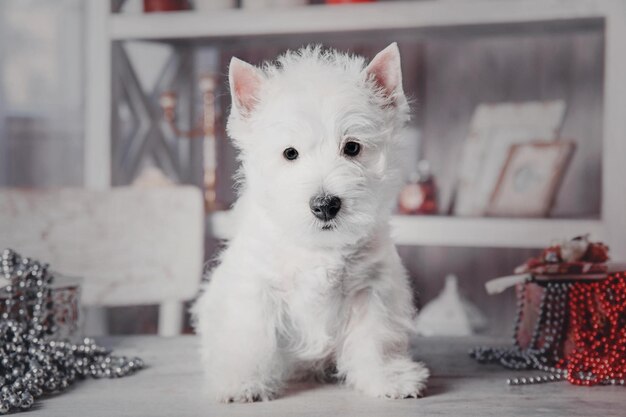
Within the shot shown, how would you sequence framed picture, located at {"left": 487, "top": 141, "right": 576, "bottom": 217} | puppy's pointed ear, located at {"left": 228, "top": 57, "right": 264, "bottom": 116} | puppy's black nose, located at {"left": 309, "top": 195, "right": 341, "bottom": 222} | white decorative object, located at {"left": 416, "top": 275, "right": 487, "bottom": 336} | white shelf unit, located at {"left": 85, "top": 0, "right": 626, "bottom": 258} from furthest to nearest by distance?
white decorative object, located at {"left": 416, "top": 275, "right": 487, "bottom": 336} → framed picture, located at {"left": 487, "top": 141, "right": 576, "bottom": 217} → white shelf unit, located at {"left": 85, "top": 0, "right": 626, "bottom": 258} → puppy's pointed ear, located at {"left": 228, "top": 57, "right": 264, "bottom": 116} → puppy's black nose, located at {"left": 309, "top": 195, "right": 341, "bottom": 222}

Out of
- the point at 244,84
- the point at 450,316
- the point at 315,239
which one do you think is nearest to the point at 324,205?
the point at 315,239

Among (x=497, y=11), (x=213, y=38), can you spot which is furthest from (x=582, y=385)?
(x=213, y=38)

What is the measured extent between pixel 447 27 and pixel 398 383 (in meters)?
1.36

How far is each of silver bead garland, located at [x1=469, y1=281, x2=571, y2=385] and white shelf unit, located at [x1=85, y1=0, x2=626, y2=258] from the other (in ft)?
2.57

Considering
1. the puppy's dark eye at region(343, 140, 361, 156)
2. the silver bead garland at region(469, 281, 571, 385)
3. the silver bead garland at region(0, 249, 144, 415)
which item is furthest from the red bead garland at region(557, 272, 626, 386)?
the silver bead garland at region(0, 249, 144, 415)

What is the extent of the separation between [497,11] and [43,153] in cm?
164

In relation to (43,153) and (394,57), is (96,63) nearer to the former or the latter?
(43,153)

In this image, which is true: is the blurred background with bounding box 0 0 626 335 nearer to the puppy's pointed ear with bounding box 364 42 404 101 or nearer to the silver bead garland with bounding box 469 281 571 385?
the silver bead garland with bounding box 469 281 571 385

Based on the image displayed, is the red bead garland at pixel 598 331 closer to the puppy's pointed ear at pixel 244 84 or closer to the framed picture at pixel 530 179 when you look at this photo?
the puppy's pointed ear at pixel 244 84

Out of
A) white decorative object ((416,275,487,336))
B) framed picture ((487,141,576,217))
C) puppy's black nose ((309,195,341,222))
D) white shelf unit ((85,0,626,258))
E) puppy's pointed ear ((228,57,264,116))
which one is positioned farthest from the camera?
white decorative object ((416,275,487,336))

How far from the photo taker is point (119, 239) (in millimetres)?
2104

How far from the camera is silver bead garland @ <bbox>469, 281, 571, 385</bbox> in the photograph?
1.26 meters

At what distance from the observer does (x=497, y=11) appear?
6.89 ft

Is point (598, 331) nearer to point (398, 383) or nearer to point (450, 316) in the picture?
point (398, 383)
